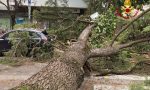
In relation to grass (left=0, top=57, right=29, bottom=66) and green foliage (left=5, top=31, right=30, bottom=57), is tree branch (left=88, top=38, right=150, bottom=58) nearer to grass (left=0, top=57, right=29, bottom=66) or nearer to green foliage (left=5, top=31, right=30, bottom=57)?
green foliage (left=5, top=31, right=30, bottom=57)

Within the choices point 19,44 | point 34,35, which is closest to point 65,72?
point 19,44

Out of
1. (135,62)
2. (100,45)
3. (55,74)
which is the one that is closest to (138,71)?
(135,62)

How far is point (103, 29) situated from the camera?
1168cm

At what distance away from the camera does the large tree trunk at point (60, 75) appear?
21.0 feet

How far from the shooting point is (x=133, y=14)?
13.0 m

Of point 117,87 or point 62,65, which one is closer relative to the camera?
point 62,65

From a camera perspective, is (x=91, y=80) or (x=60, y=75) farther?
(x=91, y=80)

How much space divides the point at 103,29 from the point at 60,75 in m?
4.84

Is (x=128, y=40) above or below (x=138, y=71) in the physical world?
above

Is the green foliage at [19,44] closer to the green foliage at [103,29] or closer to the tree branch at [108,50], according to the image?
the green foliage at [103,29]

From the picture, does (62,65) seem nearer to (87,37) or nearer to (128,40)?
(87,37)

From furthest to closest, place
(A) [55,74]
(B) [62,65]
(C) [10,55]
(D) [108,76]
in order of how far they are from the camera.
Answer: (C) [10,55] → (D) [108,76] → (B) [62,65] → (A) [55,74]

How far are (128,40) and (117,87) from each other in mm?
1890

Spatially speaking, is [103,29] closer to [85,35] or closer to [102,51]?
[85,35]
